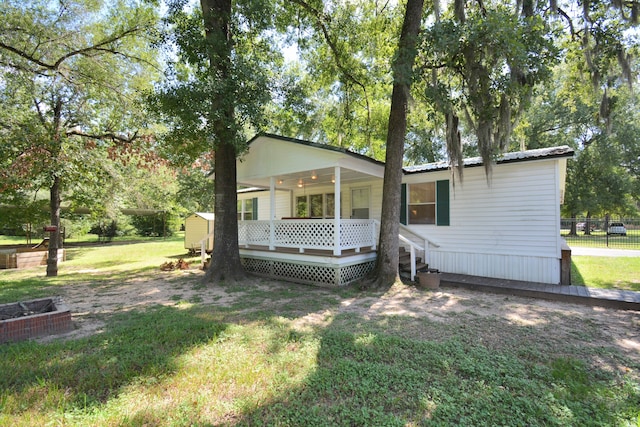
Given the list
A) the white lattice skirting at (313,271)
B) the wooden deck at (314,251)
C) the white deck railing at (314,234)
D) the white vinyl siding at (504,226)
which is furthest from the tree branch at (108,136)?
the white vinyl siding at (504,226)

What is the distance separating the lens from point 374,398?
2.70 m

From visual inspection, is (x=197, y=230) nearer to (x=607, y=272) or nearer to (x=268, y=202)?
(x=268, y=202)

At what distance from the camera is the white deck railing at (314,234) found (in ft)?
25.8

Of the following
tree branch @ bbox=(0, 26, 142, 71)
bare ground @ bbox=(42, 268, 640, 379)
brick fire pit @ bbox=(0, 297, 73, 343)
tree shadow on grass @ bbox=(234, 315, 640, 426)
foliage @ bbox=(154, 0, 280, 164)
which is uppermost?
tree branch @ bbox=(0, 26, 142, 71)

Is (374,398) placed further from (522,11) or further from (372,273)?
(522,11)

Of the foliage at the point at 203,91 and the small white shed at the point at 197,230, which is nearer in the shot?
the foliage at the point at 203,91

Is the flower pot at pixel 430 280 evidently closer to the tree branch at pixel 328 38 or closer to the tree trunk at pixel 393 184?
the tree trunk at pixel 393 184

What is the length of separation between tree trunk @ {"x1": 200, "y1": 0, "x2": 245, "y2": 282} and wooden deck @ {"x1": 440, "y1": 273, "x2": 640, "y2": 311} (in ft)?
19.5

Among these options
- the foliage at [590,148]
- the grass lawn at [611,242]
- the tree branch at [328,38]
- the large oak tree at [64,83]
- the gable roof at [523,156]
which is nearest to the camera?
the gable roof at [523,156]

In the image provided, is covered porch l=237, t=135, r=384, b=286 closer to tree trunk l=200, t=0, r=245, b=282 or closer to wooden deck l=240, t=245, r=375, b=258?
wooden deck l=240, t=245, r=375, b=258

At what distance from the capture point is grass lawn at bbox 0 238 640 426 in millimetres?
2475

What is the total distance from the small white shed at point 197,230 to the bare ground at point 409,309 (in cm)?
707

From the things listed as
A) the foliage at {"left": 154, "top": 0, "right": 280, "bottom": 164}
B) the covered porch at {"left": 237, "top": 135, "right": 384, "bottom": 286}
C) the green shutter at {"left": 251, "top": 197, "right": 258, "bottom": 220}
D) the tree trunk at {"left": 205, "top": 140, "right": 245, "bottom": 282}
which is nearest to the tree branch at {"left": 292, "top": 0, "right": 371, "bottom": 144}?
the foliage at {"left": 154, "top": 0, "right": 280, "bottom": 164}

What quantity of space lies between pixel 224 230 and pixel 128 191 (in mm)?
8286
